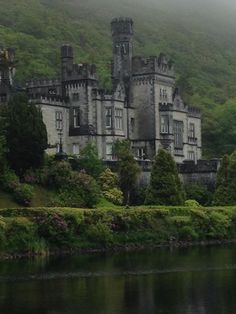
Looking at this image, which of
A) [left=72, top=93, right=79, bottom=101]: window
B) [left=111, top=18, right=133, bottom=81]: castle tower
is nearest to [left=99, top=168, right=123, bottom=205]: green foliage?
[left=72, top=93, right=79, bottom=101]: window

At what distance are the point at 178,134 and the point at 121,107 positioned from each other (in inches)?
383

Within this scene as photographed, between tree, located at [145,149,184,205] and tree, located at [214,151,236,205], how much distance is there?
552 cm

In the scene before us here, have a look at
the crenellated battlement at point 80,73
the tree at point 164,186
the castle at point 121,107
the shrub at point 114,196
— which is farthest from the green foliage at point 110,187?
the crenellated battlement at point 80,73

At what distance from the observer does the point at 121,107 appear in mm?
107312

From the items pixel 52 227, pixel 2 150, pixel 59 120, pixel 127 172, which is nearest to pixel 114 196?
pixel 127 172

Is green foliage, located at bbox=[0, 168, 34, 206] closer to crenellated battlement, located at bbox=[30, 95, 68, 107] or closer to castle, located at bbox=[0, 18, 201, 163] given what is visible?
castle, located at bbox=[0, 18, 201, 163]

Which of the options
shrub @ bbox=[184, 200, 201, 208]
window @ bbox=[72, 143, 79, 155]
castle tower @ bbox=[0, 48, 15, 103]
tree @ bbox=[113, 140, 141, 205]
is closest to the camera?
shrub @ bbox=[184, 200, 201, 208]

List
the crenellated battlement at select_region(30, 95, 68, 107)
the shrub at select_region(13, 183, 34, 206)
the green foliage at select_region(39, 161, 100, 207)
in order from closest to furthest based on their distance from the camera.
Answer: the shrub at select_region(13, 183, 34, 206) < the green foliage at select_region(39, 161, 100, 207) < the crenellated battlement at select_region(30, 95, 68, 107)

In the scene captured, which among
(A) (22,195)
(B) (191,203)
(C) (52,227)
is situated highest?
(A) (22,195)

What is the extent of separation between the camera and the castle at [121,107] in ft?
337

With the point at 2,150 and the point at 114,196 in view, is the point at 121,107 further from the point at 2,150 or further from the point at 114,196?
the point at 2,150

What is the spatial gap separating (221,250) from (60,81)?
40.1m

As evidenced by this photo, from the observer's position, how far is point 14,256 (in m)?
68.4

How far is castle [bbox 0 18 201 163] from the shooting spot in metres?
103
